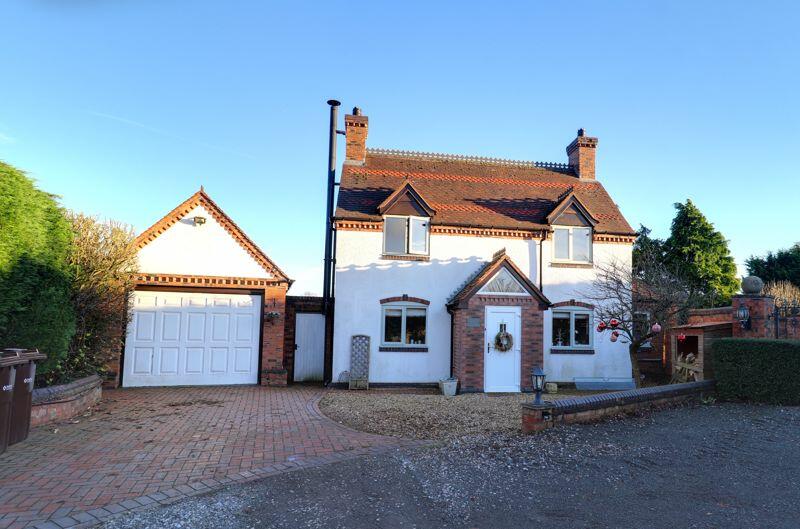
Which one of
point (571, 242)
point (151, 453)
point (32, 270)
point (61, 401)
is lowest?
point (151, 453)

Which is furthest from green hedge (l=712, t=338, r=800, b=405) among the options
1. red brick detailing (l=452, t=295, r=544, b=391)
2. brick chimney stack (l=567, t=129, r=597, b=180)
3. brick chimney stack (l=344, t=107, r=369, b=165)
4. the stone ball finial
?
Answer: brick chimney stack (l=344, t=107, r=369, b=165)

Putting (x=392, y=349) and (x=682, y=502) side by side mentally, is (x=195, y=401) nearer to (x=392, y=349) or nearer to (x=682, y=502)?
(x=392, y=349)

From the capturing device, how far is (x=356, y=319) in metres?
14.6

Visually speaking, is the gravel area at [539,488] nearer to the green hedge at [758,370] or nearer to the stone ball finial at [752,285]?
the green hedge at [758,370]

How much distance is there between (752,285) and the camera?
11.4 meters

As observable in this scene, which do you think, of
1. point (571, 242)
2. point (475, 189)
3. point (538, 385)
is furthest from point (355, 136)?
point (538, 385)

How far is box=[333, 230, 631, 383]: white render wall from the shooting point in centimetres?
1463

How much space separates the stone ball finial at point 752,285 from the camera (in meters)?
11.4

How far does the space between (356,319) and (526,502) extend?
32.0 ft

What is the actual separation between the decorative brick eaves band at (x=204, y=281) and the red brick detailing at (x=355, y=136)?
5706mm

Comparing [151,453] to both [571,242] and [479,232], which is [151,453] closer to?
[479,232]

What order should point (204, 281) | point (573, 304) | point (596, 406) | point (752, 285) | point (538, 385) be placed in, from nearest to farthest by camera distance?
1. point (538, 385)
2. point (596, 406)
3. point (752, 285)
4. point (204, 281)
5. point (573, 304)

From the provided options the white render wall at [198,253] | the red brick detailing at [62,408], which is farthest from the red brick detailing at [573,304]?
the red brick detailing at [62,408]

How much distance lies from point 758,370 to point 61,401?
46.7 ft
